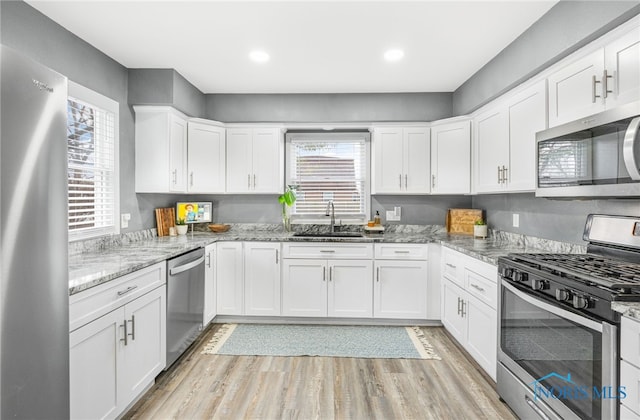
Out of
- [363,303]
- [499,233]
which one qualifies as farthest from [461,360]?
Answer: [499,233]

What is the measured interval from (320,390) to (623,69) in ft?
8.33

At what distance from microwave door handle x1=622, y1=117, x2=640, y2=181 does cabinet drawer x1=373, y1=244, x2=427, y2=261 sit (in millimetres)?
2043

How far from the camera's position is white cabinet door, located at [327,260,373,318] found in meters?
3.42

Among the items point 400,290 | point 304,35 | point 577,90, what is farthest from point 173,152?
point 577,90

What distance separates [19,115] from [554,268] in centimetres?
232

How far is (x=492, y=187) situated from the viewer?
9.62 ft

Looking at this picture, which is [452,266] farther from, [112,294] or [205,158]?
[205,158]

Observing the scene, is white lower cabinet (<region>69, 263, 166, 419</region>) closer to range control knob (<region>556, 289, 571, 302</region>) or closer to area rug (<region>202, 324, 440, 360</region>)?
area rug (<region>202, 324, 440, 360</region>)

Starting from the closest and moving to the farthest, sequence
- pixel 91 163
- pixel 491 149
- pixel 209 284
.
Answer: pixel 91 163 < pixel 491 149 < pixel 209 284

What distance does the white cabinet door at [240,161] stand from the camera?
12.6 feet

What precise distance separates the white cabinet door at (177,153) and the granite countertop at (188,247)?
1.85 feet

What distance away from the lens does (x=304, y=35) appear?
8.14ft

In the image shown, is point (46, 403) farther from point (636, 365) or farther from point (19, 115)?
point (636, 365)

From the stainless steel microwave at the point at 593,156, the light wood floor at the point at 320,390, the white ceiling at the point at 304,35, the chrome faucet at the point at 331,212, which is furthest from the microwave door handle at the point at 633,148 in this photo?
the chrome faucet at the point at 331,212
